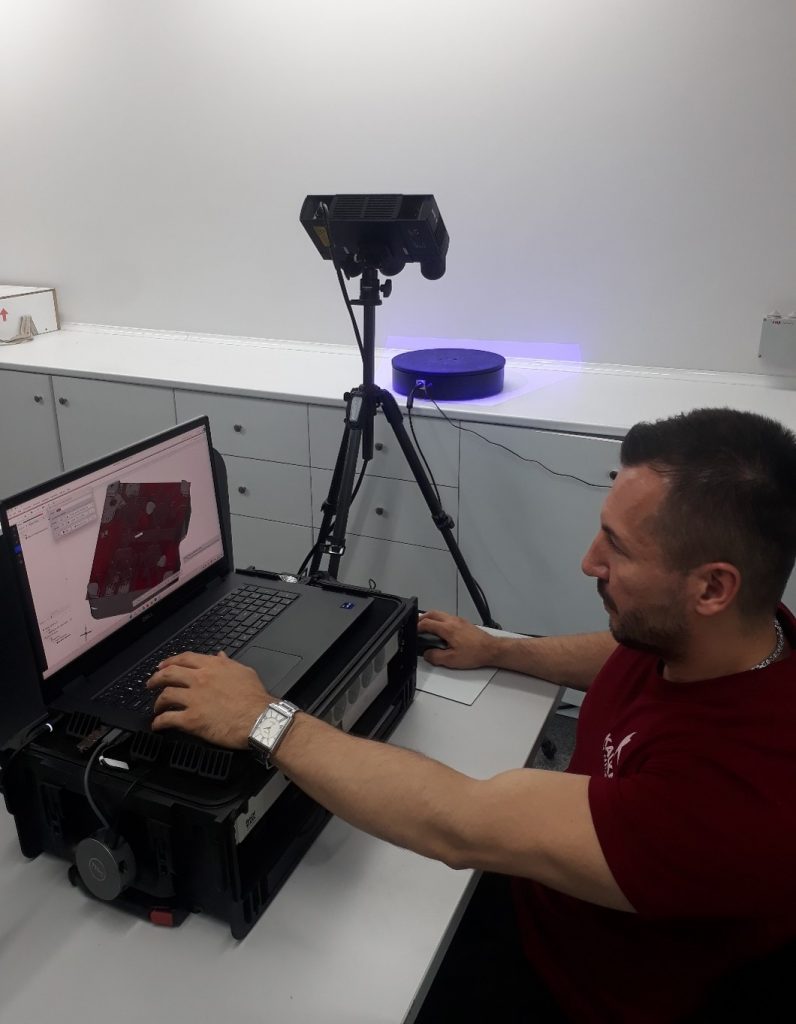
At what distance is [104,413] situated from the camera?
3109 mm

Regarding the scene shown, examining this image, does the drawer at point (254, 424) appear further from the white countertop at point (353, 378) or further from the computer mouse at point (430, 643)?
the computer mouse at point (430, 643)

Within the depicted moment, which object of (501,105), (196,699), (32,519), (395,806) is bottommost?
(395,806)

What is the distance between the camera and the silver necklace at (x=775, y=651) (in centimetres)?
97

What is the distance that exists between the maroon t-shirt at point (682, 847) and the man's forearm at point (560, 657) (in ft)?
0.82

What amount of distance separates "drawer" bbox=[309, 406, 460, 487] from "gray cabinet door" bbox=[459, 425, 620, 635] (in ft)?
0.16

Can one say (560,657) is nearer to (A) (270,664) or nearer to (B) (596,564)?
(B) (596,564)

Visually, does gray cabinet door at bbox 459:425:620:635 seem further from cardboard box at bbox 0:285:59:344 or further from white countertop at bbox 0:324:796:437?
cardboard box at bbox 0:285:59:344

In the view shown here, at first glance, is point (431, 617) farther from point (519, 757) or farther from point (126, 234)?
point (126, 234)

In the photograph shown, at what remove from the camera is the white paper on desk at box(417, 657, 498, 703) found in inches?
54.1

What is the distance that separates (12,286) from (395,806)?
3.62 meters

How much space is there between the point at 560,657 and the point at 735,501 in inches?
21.7

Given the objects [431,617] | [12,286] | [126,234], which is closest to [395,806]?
[431,617]

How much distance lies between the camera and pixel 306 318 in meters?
3.30

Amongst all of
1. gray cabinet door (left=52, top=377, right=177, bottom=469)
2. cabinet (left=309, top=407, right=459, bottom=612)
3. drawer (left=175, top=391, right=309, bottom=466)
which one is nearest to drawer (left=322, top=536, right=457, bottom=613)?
cabinet (left=309, top=407, right=459, bottom=612)
